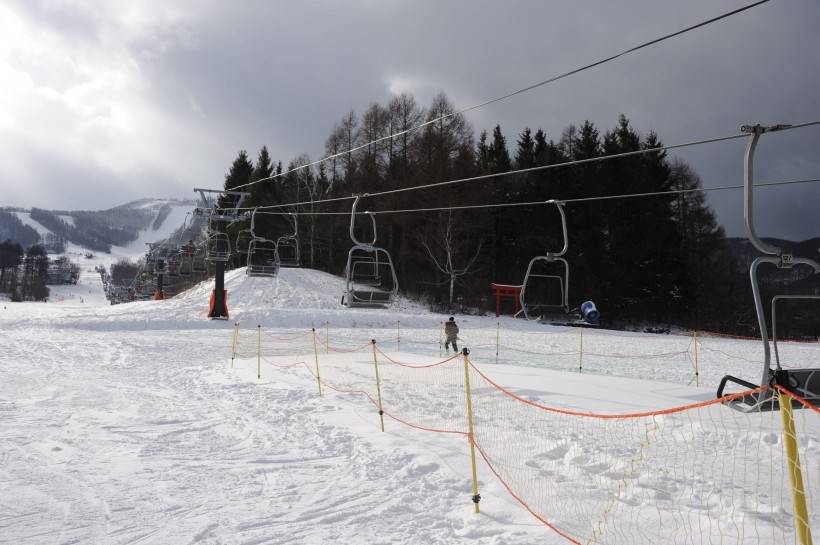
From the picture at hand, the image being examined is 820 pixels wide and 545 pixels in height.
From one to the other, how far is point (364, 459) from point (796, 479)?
5.31m

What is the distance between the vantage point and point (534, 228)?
3897 centimetres

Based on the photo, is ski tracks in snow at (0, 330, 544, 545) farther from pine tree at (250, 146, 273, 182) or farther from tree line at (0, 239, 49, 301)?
tree line at (0, 239, 49, 301)

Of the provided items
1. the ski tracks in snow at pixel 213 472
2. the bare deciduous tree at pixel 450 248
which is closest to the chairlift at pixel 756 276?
the ski tracks in snow at pixel 213 472

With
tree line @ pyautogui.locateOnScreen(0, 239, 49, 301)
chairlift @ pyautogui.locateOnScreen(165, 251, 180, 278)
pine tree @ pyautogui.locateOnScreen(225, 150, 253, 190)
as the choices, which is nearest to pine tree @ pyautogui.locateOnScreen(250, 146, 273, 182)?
pine tree @ pyautogui.locateOnScreen(225, 150, 253, 190)

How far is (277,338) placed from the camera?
2367 centimetres

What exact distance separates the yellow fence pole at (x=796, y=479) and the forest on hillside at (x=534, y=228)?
107ft

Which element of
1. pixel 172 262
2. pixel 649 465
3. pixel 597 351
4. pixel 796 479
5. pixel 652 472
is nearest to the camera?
pixel 796 479

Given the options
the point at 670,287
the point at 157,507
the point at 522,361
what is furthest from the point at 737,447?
the point at 670,287

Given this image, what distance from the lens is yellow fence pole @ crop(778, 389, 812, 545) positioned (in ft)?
9.08

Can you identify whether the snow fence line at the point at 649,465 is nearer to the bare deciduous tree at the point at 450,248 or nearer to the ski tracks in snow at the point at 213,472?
the ski tracks in snow at the point at 213,472

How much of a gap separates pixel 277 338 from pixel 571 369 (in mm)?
13485

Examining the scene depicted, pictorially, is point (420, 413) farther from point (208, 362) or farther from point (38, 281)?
point (38, 281)

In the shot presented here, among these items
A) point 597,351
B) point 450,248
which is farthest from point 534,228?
point 597,351

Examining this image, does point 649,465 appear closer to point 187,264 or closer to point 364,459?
point 364,459
